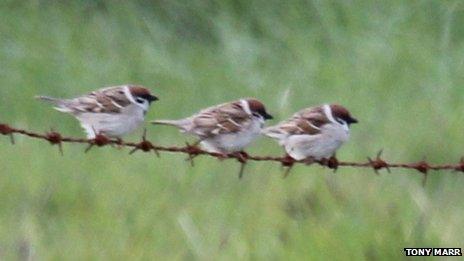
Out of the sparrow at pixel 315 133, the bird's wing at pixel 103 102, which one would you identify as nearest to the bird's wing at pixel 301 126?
the sparrow at pixel 315 133

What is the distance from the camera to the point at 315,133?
10.1 m

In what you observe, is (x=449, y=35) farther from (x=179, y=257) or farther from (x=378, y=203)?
(x=179, y=257)

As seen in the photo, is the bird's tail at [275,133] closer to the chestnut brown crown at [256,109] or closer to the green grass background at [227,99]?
the chestnut brown crown at [256,109]

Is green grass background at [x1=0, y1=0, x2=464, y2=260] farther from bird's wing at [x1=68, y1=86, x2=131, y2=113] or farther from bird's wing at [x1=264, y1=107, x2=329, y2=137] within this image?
bird's wing at [x1=68, y1=86, x2=131, y2=113]

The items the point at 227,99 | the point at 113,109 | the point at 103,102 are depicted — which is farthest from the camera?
the point at 227,99

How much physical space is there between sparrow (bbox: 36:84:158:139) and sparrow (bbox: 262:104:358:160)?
0.76 metres

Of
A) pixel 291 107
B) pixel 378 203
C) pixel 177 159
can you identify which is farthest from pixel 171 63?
pixel 378 203

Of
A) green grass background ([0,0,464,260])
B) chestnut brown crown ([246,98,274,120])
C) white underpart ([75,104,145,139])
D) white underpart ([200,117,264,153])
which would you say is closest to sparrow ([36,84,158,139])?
white underpart ([75,104,145,139])

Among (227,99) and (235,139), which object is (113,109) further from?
(227,99)

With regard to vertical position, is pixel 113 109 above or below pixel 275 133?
above

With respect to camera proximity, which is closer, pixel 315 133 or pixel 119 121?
pixel 315 133

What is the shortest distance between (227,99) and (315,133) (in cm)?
483

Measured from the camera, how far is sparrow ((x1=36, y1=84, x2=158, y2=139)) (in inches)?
406

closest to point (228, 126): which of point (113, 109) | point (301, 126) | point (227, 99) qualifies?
point (301, 126)
